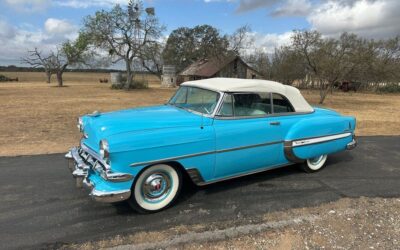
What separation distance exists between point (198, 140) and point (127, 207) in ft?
4.21

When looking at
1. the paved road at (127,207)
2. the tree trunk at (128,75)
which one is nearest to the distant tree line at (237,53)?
the tree trunk at (128,75)

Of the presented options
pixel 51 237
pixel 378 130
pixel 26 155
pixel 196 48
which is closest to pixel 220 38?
pixel 196 48

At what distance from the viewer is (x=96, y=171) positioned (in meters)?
3.71

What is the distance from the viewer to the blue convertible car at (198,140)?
3.53 metres

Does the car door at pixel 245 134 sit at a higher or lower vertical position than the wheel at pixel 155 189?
higher

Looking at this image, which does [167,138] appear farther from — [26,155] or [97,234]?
[26,155]

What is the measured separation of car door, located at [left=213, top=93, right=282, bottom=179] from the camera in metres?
4.18

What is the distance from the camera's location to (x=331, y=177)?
5301mm

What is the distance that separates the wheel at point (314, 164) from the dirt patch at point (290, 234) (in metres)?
1.50

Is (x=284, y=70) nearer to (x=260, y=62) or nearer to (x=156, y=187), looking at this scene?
(x=260, y=62)

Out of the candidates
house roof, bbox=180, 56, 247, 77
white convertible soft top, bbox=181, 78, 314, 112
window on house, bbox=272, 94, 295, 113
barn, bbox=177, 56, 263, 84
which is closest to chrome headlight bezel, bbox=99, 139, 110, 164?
white convertible soft top, bbox=181, 78, 314, 112

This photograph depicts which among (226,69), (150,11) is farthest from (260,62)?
(150,11)

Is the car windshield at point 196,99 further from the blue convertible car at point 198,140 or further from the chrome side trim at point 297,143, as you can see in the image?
the chrome side trim at point 297,143

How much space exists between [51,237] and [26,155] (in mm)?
3813
